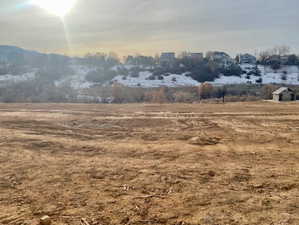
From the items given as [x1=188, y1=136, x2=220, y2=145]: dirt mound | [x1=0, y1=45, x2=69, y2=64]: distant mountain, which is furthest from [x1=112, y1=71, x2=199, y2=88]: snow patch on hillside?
[x1=188, y1=136, x2=220, y2=145]: dirt mound

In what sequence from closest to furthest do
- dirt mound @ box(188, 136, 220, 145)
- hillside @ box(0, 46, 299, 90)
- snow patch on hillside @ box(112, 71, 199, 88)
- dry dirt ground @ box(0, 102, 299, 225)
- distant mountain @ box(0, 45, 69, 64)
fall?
→ dry dirt ground @ box(0, 102, 299, 225), dirt mound @ box(188, 136, 220, 145), snow patch on hillside @ box(112, 71, 199, 88), hillside @ box(0, 46, 299, 90), distant mountain @ box(0, 45, 69, 64)

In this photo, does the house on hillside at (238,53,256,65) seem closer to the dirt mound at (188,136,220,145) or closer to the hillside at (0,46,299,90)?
the hillside at (0,46,299,90)

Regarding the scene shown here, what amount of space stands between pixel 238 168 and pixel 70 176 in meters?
4.27

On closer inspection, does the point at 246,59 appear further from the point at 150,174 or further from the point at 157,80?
the point at 150,174

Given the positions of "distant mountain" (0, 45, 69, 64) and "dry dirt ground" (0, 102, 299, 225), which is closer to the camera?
"dry dirt ground" (0, 102, 299, 225)

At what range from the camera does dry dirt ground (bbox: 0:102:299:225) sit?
17.9 ft

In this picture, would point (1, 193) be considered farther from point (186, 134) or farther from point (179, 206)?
point (186, 134)

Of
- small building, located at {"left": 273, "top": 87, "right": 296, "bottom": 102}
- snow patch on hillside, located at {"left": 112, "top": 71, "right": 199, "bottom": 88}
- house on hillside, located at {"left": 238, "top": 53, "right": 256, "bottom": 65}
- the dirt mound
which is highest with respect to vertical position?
house on hillside, located at {"left": 238, "top": 53, "right": 256, "bottom": 65}

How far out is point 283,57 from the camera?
8475 centimetres

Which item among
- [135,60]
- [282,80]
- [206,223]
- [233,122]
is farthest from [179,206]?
[135,60]

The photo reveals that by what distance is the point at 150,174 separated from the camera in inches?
301

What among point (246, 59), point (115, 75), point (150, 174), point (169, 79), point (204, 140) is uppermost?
point (246, 59)

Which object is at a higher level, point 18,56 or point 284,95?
point 18,56

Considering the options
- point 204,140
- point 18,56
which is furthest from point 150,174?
point 18,56
